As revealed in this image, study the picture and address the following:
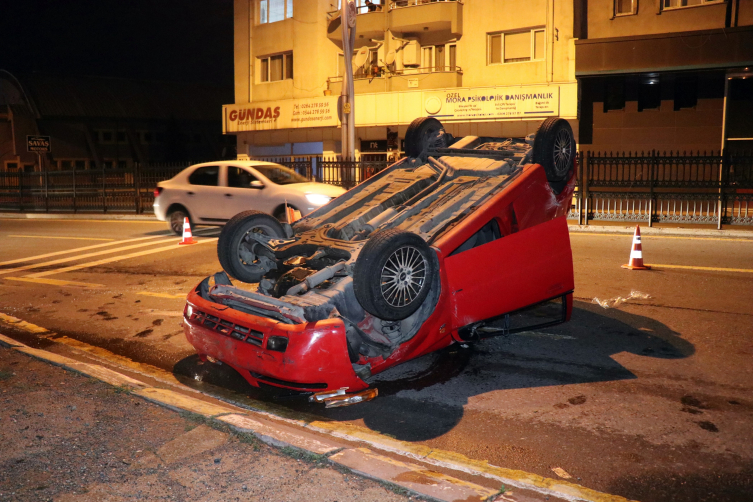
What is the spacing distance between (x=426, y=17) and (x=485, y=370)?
22.7 metres

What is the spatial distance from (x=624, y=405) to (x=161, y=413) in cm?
306

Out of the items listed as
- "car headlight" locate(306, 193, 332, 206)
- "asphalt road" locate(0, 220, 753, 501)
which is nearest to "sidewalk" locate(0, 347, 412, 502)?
"asphalt road" locate(0, 220, 753, 501)

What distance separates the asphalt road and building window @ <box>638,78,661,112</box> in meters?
14.4

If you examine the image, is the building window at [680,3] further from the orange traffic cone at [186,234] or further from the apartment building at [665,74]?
the orange traffic cone at [186,234]

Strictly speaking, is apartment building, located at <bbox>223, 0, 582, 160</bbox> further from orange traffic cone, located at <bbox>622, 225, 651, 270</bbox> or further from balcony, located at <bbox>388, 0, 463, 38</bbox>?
orange traffic cone, located at <bbox>622, 225, 651, 270</bbox>

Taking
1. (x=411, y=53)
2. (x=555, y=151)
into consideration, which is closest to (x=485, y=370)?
(x=555, y=151)

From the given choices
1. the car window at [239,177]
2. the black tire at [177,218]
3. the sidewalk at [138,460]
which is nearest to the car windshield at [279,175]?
the car window at [239,177]

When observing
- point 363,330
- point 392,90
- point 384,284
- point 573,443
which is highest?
point 392,90

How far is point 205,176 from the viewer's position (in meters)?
14.1

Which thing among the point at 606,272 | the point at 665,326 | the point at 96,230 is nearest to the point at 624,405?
the point at 665,326

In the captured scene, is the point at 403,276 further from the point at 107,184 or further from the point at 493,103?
the point at 493,103

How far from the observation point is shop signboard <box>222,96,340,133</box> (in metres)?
28.1

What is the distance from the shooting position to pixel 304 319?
14.7ft

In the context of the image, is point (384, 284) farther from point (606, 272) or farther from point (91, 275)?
point (91, 275)
